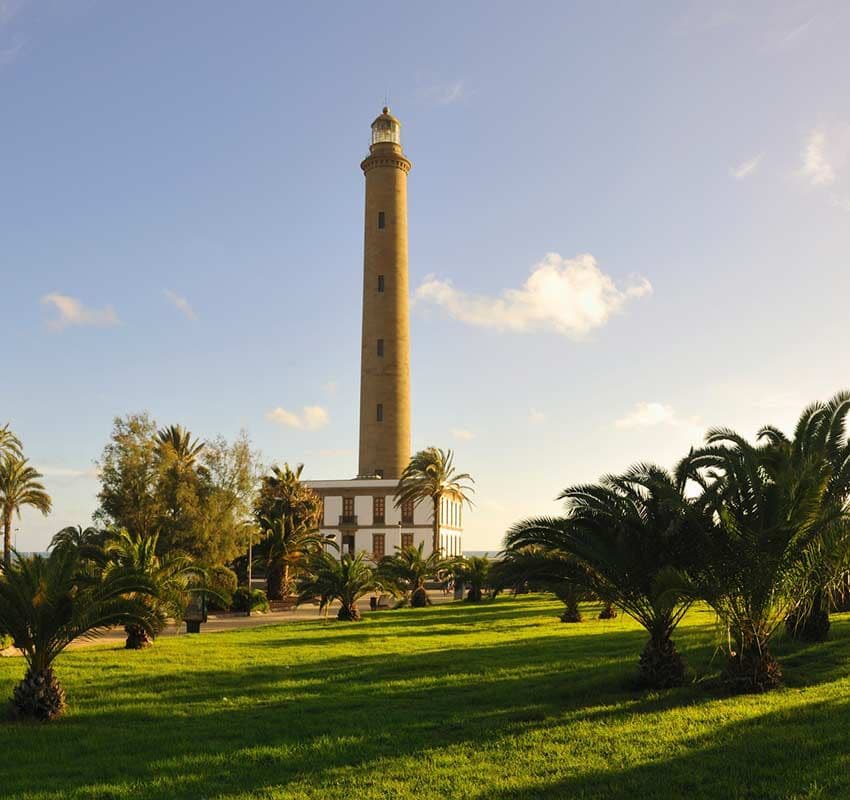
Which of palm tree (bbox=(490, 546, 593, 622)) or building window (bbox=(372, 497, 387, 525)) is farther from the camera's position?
building window (bbox=(372, 497, 387, 525))

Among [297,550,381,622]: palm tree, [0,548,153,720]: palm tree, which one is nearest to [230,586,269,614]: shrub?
[297,550,381,622]: palm tree

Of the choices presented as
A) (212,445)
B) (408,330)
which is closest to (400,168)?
(408,330)

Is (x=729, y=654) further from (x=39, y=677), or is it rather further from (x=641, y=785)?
(x=39, y=677)

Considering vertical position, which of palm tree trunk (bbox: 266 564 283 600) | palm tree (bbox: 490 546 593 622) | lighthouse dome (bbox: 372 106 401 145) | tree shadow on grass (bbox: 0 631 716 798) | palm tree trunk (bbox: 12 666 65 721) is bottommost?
tree shadow on grass (bbox: 0 631 716 798)

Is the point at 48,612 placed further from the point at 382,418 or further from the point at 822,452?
the point at 382,418

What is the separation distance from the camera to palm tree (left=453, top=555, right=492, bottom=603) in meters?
37.3

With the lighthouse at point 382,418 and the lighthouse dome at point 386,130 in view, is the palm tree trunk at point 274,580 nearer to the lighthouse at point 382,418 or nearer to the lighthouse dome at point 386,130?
the lighthouse at point 382,418

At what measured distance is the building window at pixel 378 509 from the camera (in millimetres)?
61875

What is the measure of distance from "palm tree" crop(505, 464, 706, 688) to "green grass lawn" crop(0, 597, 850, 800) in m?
0.89

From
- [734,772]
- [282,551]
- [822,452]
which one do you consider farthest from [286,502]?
[734,772]

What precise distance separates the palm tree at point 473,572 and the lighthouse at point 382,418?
2320cm

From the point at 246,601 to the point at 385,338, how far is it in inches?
1182

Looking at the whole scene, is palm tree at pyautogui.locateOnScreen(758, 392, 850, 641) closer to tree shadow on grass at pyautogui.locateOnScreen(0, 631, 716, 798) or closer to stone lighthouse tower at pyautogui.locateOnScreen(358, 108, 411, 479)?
tree shadow on grass at pyautogui.locateOnScreen(0, 631, 716, 798)

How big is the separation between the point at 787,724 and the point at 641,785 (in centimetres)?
312
